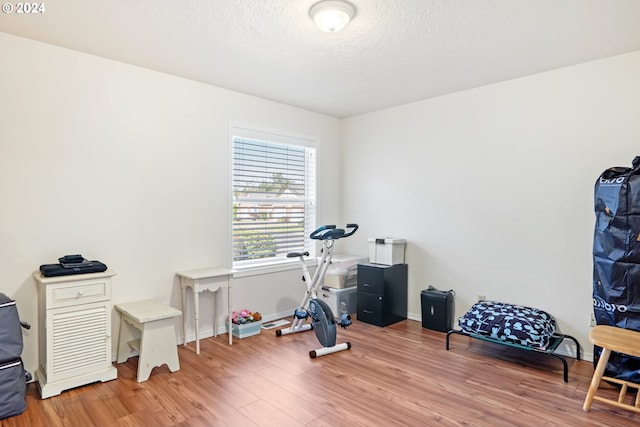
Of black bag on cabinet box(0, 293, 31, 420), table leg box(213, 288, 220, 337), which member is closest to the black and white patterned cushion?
table leg box(213, 288, 220, 337)

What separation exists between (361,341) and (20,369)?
8.80 feet

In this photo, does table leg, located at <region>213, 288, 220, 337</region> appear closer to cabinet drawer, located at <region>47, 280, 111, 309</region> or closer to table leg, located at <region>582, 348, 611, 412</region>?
cabinet drawer, located at <region>47, 280, 111, 309</region>

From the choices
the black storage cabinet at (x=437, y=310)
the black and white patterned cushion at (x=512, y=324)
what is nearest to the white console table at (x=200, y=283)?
the black storage cabinet at (x=437, y=310)

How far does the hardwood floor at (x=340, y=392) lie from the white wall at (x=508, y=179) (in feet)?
2.49

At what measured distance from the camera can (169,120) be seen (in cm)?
352

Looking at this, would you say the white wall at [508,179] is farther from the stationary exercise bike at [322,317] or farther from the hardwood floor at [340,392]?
the stationary exercise bike at [322,317]

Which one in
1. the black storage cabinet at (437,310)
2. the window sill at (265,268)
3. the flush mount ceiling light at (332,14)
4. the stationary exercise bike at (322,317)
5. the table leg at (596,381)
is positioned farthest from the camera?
the window sill at (265,268)

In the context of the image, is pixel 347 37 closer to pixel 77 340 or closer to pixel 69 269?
pixel 69 269

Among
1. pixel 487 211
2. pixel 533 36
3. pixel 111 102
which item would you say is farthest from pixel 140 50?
pixel 487 211

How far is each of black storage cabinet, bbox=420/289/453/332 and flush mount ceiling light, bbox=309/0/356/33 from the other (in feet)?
9.29

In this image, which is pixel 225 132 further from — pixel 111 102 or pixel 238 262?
pixel 238 262

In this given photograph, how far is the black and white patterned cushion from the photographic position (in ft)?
9.93

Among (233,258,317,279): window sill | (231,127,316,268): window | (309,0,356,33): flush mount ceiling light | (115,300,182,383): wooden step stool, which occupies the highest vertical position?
(309,0,356,33): flush mount ceiling light

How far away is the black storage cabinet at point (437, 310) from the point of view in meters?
3.93
